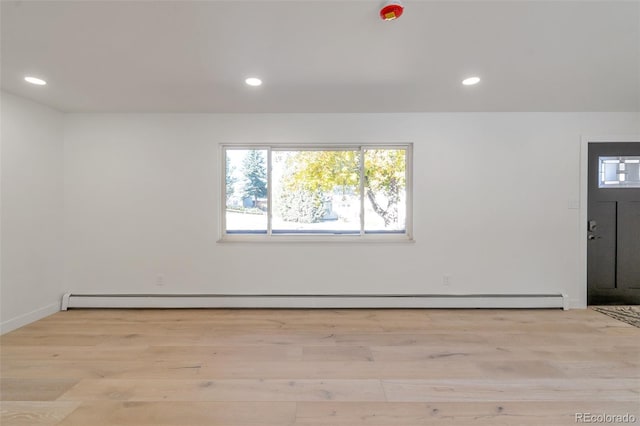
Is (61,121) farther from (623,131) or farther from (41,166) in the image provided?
(623,131)

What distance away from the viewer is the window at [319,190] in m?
3.42

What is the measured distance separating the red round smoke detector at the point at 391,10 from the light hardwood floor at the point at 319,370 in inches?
89.9

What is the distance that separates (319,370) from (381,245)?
1678 millimetres

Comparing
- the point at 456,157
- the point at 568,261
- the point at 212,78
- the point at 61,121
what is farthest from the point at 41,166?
the point at 568,261

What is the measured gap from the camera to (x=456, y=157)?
3311 mm

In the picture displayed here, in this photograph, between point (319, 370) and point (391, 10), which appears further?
point (319, 370)

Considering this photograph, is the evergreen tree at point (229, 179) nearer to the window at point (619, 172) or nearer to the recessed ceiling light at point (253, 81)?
the recessed ceiling light at point (253, 81)

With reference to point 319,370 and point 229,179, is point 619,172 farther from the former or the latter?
point 229,179

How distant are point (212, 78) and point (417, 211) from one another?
2557 mm

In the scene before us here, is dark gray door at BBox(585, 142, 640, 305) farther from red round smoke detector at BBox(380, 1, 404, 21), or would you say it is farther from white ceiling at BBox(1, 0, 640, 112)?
red round smoke detector at BBox(380, 1, 404, 21)

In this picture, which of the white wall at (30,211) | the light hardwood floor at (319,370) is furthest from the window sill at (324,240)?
the white wall at (30,211)

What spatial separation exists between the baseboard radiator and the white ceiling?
219cm

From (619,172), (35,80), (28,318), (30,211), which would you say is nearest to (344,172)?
(35,80)

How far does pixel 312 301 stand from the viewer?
10.8ft
